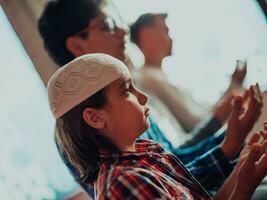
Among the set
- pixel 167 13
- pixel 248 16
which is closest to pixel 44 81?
pixel 167 13

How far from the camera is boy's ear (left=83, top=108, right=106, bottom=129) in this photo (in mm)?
739

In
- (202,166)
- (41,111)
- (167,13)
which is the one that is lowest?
(202,166)

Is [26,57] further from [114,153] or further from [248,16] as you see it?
[114,153]

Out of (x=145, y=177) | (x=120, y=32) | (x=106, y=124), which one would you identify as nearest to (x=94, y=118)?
(x=106, y=124)

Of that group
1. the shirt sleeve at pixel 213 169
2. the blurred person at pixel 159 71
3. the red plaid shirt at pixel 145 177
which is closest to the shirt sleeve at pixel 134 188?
the red plaid shirt at pixel 145 177

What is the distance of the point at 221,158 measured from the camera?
38.6 inches

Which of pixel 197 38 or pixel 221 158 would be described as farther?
pixel 197 38

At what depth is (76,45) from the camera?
1.09 metres

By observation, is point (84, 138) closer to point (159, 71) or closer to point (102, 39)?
point (102, 39)

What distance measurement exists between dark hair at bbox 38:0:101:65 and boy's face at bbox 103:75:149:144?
38 centimetres

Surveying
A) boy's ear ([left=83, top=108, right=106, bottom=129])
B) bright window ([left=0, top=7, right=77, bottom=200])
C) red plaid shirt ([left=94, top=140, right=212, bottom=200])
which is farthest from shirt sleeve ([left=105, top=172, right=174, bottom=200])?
bright window ([left=0, top=7, right=77, bottom=200])

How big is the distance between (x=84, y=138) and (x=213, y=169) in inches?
14.3

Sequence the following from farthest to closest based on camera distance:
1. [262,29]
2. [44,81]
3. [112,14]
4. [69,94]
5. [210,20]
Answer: [44,81]
[210,20]
[262,29]
[112,14]
[69,94]

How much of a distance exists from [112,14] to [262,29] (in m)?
0.43
